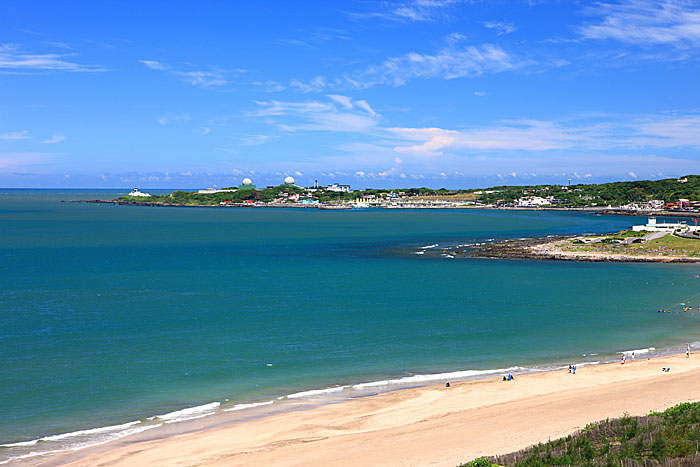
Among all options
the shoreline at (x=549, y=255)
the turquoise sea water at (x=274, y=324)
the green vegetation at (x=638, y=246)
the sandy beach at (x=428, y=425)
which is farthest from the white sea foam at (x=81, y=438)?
the green vegetation at (x=638, y=246)

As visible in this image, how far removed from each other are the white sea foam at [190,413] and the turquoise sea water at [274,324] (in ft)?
1.23

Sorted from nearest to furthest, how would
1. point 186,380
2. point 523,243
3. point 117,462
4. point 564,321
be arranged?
1. point 117,462
2. point 186,380
3. point 564,321
4. point 523,243

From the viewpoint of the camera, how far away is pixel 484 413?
24.0 meters

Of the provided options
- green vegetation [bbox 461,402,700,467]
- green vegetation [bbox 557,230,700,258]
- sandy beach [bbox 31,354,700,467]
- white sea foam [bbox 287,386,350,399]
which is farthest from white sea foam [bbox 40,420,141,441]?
green vegetation [bbox 557,230,700,258]

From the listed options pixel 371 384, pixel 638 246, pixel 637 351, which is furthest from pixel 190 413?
pixel 638 246

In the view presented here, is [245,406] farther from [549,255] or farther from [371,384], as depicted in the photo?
[549,255]

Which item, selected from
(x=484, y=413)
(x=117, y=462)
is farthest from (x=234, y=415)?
(x=484, y=413)

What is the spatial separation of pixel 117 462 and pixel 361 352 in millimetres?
17349

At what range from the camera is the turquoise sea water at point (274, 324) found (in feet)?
90.7

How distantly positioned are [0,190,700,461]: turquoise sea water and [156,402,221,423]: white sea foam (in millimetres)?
376

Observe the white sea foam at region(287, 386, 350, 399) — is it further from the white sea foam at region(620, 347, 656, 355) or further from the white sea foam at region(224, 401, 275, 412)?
the white sea foam at region(620, 347, 656, 355)

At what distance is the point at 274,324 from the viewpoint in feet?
138

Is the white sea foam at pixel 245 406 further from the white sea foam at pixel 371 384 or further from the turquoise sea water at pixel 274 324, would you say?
the white sea foam at pixel 371 384

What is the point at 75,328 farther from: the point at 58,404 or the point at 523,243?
the point at 523,243
